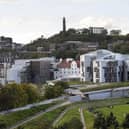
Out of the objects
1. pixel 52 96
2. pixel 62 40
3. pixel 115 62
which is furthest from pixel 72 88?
pixel 62 40

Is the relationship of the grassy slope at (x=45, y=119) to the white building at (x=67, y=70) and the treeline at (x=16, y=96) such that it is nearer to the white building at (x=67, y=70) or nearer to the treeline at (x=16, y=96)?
the treeline at (x=16, y=96)

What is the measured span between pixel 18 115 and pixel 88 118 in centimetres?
406

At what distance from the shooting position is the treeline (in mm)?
30939

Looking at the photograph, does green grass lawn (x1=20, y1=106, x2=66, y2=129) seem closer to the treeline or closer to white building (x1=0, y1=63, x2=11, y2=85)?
the treeline

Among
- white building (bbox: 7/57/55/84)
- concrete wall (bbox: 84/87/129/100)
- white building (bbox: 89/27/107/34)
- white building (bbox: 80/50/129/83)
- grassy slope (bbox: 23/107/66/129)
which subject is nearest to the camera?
grassy slope (bbox: 23/107/66/129)

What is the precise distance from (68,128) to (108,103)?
14.1 meters

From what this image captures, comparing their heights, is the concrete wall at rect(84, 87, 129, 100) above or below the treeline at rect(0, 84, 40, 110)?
below

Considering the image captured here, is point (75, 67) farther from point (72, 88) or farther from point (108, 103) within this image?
point (108, 103)

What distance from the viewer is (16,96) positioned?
31.7 m

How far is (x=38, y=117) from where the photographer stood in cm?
2967

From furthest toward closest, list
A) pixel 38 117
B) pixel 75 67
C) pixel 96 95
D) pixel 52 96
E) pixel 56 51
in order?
pixel 56 51 → pixel 75 67 → pixel 96 95 → pixel 52 96 → pixel 38 117

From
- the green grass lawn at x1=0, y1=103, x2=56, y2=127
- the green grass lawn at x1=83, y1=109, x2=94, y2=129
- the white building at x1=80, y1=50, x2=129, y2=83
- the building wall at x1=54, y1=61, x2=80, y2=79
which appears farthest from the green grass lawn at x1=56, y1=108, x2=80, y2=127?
the building wall at x1=54, y1=61, x2=80, y2=79

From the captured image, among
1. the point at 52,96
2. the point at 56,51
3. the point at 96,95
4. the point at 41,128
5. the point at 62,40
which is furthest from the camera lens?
the point at 62,40

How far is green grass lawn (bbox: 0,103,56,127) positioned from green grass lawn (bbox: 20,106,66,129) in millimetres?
886
